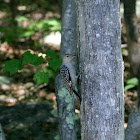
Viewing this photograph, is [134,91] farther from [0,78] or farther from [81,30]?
[81,30]

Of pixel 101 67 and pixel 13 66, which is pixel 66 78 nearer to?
pixel 13 66

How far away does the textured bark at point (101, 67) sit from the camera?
2.35 metres

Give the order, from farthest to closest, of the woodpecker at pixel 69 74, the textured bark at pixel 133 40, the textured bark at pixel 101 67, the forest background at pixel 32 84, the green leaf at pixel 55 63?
the textured bark at pixel 133 40 < the forest background at pixel 32 84 < the woodpecker at pixel 69 74 < the green leaf at pixel 55 63 < the textured bark at pixel 101 67

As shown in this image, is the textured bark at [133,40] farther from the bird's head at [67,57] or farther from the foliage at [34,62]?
the foliage at [34,62]

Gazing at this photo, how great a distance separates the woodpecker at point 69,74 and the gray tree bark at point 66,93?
89 mm

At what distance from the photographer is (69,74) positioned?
348cm

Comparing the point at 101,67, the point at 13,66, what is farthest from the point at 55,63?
the point at 101,67

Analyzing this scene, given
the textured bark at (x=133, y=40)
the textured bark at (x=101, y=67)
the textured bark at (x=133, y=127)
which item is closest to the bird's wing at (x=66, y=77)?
the textured bark at (x=101, y=67)

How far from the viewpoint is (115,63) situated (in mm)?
2412

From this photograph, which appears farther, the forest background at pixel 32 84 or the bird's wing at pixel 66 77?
the forest background at pixel 32 84

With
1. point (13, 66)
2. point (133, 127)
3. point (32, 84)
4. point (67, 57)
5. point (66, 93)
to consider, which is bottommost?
point (32, 84)

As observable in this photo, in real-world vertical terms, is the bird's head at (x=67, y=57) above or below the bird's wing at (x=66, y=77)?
above

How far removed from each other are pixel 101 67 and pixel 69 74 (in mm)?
A: 1126

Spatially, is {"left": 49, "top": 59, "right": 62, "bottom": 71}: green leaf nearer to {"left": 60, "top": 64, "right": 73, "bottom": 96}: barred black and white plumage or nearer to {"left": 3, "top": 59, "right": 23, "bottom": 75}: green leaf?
{"left": 60, "top": 64, "right": 73, "bottom": 96}: barred black and white plumage
